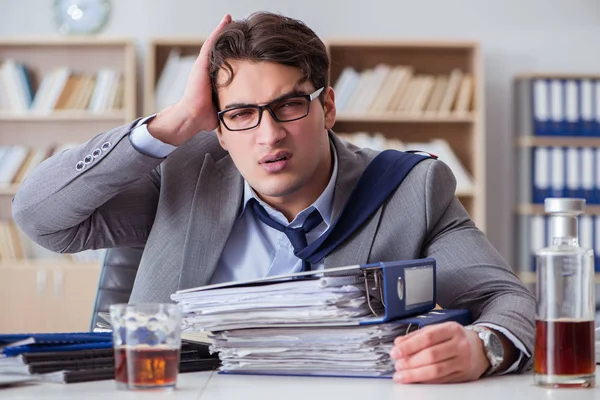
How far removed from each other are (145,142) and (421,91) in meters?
3.39

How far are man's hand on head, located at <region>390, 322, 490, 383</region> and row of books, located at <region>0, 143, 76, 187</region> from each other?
396 cm

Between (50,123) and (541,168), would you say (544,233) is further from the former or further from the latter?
(50,123)

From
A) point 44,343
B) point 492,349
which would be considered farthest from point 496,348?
point 44,343

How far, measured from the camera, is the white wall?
511cm

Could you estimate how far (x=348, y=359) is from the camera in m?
1.16

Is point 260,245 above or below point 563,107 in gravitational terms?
below

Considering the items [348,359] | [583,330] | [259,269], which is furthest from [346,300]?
[259,269]

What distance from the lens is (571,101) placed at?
475 centimetres

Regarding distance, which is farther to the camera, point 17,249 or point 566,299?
point 17,249

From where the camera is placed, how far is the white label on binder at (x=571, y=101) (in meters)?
4.72

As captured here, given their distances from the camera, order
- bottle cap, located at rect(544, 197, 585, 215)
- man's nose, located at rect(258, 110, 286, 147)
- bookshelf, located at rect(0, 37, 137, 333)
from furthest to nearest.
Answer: bookshelf, located at rect(0, 37, 137, 333) → man's nose, located at rect(258, 110, 286, 147) → bottle cap, located at rect(544, 197, 585, 215)

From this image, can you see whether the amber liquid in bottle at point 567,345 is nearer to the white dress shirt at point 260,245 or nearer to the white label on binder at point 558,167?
the white dress shirt at point 260,245

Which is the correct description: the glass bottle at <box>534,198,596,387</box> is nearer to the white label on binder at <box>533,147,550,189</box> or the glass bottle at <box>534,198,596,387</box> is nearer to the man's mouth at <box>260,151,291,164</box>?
the man's mouth at <box>260,151,291,164</box>

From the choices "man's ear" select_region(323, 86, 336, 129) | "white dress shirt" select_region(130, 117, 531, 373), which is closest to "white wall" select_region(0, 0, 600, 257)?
"man's ear" select_region(323, 86, 336, 129)
